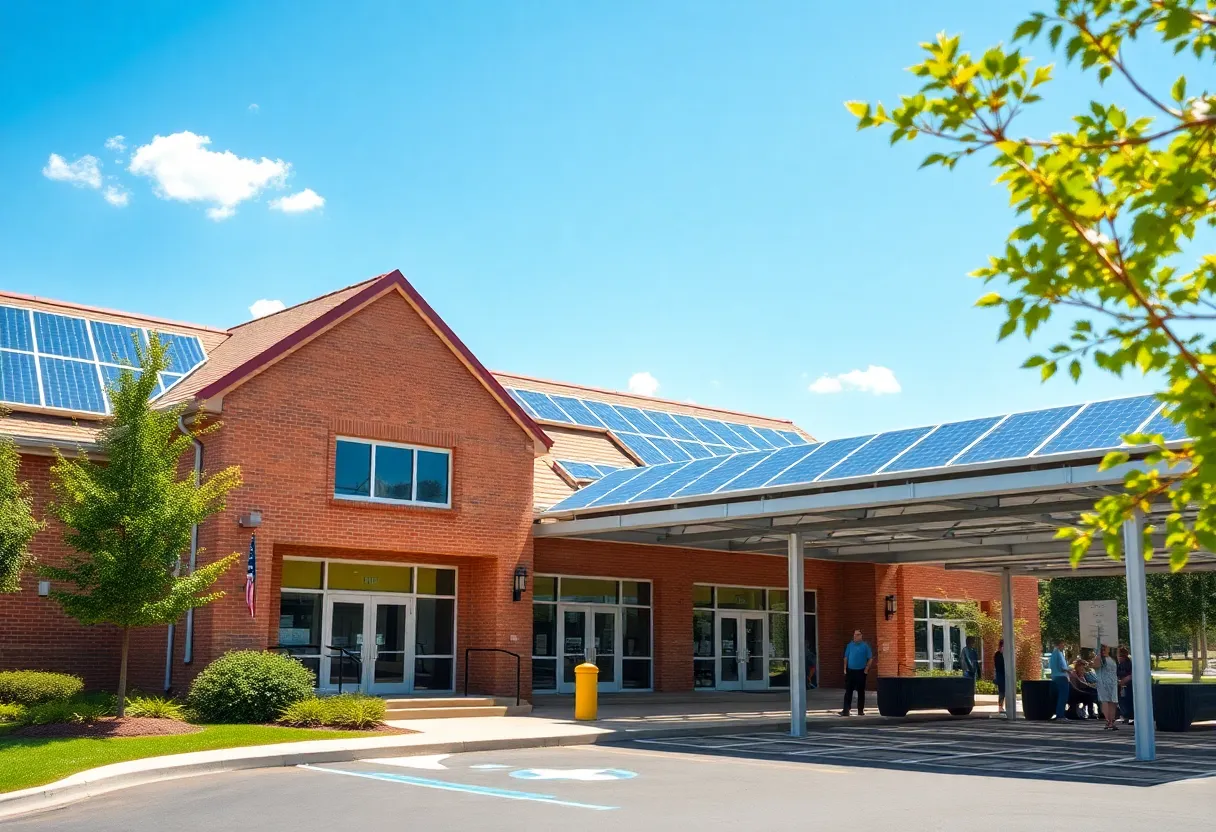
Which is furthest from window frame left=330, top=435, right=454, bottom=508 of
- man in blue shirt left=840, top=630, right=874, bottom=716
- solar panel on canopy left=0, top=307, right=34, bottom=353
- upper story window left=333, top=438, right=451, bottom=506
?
man in blue shirt left=840, top=630, right=874, bottom=716

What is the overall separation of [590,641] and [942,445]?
40.2ft

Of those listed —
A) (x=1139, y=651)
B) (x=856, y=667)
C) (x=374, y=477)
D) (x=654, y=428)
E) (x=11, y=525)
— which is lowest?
(x=856, y=667)

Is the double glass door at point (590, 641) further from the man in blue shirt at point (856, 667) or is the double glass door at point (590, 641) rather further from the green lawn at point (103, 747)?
the green lawn at point (103, 747)

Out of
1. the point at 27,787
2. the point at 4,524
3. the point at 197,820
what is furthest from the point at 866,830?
the point at 4,524

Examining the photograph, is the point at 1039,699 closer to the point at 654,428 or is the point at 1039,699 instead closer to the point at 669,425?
the point at 654,428

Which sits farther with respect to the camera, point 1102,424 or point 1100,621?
point 1100,621

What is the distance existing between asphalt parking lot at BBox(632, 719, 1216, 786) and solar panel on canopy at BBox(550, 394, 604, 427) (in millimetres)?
12245

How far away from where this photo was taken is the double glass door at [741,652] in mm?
32125

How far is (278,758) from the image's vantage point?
16078mm

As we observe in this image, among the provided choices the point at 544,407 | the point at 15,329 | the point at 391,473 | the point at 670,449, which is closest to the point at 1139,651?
the point at 391,473

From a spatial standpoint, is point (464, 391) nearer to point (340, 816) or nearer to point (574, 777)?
point (574, 777)

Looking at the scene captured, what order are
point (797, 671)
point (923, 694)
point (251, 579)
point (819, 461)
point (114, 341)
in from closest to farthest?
point (797, 671)
point (819, 461)
point (251, 579)
point (114, 341)
point (923, 694)

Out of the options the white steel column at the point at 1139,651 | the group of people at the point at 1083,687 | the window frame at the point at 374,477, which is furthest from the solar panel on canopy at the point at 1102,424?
the window frame at the point at 374,477

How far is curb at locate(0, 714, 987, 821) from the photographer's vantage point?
12.8 metres
